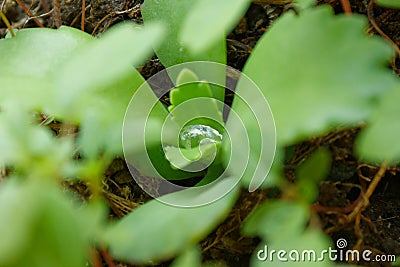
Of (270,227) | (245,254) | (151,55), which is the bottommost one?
(245,254)

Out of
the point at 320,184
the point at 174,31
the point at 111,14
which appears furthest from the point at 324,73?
the point at 111,14

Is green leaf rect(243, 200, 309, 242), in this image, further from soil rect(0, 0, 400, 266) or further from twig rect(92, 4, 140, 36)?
twig rect(92, 4, 140, 36)

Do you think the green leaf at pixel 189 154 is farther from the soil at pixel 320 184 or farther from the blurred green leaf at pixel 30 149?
the blurred green leaf at pixel 30 149

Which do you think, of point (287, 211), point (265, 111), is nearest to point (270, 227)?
point (287, 211)

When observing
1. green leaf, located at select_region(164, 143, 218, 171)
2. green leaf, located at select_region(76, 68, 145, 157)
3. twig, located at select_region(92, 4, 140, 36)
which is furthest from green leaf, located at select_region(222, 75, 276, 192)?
twig, located at select_region(92, 4, 140, 36)

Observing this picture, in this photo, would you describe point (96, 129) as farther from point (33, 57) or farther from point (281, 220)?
point (33, 57)

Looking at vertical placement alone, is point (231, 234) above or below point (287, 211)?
below

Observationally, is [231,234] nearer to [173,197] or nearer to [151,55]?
[173,197]
